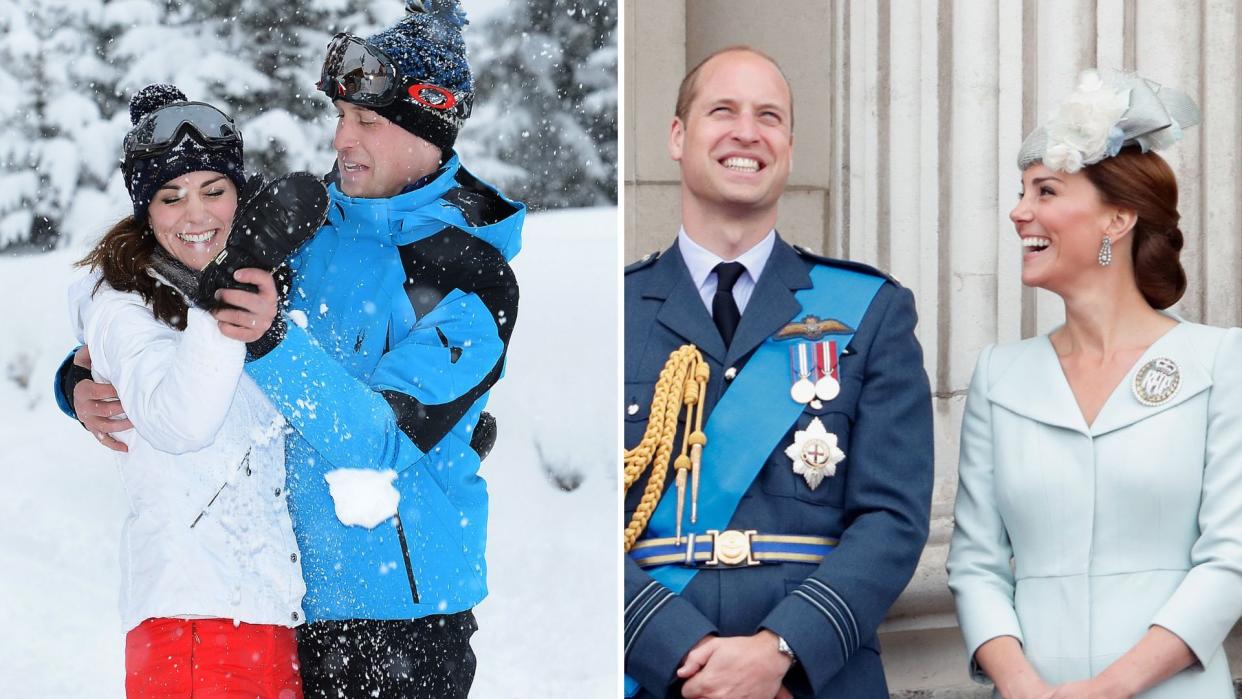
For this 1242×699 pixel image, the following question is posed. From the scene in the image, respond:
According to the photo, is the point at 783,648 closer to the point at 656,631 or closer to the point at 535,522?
the point at 656,631

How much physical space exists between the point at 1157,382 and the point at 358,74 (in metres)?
1.53

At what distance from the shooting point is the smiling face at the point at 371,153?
2.61 meters

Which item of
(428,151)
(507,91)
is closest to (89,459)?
(428,151)

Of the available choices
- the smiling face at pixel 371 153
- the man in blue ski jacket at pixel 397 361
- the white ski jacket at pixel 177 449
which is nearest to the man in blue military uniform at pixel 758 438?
the man in blue ski jacket at pixel 397 361

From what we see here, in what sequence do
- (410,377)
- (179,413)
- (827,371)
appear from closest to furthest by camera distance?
1. (179,413)
2. (410,377)
3. (827,371)

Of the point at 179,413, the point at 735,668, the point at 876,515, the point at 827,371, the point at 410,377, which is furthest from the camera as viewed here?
the point at 827,371

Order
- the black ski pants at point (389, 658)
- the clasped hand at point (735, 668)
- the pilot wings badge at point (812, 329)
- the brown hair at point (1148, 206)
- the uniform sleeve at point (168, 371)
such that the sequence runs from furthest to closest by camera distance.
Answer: the brown hair at point (1148, 206) < the pilot wings badge at point (812, 329) < the clasped hand at point (735, 668) < the black ski pants at point (389, 658) < the uniform sleeve at point (168, 371)

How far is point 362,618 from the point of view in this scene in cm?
260

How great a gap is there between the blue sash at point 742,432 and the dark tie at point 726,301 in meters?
0.09

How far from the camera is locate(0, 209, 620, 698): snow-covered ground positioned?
8.21ft

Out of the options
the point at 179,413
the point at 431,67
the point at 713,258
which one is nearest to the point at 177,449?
the point at 179,413

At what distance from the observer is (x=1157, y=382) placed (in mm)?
2986

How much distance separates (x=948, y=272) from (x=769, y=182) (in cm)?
129

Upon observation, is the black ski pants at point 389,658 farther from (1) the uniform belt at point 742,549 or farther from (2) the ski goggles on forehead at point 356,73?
(2) the ski goggles on forehead at point 356,73
